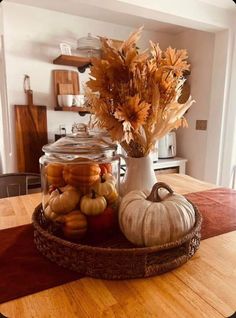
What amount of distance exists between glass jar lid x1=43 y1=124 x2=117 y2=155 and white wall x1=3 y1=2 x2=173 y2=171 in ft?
5.20

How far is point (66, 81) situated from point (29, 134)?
61 cm

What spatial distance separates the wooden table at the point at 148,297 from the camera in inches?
18.9

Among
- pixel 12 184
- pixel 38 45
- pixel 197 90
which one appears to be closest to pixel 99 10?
pixel 38 45

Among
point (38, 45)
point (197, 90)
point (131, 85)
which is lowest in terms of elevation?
point (131, 85)

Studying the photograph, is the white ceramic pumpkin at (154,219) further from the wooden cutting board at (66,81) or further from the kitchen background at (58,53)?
the wooden cutting board at (66,81)

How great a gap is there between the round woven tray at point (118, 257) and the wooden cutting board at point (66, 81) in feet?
6.27

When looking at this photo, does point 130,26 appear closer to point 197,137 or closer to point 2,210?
point 197,137

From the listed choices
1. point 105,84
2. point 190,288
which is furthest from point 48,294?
point 105,84

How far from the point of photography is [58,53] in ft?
7.51

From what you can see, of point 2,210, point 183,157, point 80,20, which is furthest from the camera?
point 183,157

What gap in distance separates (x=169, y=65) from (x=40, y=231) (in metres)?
0.58

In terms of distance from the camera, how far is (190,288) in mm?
544

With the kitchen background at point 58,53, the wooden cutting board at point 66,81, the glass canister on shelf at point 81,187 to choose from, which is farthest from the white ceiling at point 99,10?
the glass canister on shelf at point 81,187

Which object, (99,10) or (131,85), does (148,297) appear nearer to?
(131,85)
